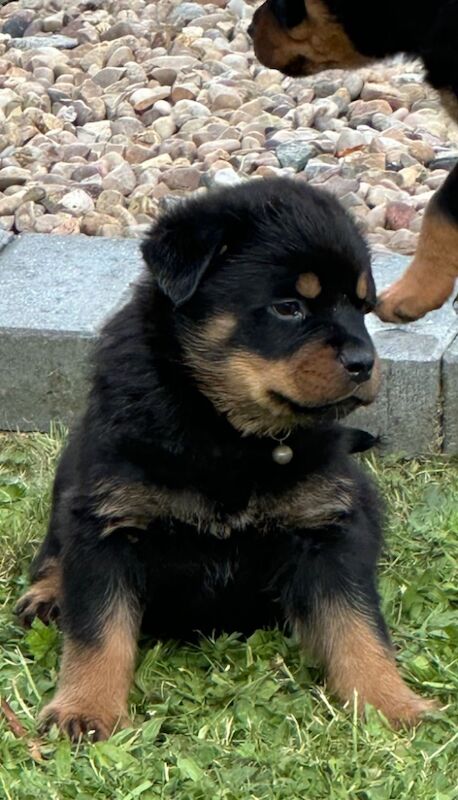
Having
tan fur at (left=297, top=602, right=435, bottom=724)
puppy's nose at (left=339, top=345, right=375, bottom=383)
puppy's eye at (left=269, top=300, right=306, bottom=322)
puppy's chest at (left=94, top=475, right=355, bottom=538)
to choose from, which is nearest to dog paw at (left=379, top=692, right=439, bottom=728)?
tan fur at (left=297, top=602, right=435, bottom=724)

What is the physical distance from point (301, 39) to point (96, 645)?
2279mm

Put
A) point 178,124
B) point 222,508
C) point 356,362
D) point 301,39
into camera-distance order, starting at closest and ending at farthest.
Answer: point 356,362 < point 222,508 < point 301,39 < point 178,124

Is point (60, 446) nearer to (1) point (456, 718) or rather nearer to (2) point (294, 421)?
(2) point (294, 421)

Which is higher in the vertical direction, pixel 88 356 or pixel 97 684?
pixel 97 684

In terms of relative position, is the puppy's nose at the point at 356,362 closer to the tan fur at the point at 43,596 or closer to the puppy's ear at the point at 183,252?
the puppy's ear at the point at 183,252

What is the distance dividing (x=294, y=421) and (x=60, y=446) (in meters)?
1.58

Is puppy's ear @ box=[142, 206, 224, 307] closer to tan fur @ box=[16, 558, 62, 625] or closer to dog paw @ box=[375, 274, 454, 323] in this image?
tan fur @ box=[16, 558, 62, 625]

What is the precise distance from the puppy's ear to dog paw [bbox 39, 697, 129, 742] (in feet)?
3.18

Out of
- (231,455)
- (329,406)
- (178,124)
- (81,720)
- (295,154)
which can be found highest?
(329,406)

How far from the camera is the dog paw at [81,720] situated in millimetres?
3605

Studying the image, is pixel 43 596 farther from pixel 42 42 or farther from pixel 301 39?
pixel 42 42

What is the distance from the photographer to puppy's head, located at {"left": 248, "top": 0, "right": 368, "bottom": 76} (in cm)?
504

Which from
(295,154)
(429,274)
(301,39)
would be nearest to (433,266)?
(429,274)

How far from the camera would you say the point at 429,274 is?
4730 mm
